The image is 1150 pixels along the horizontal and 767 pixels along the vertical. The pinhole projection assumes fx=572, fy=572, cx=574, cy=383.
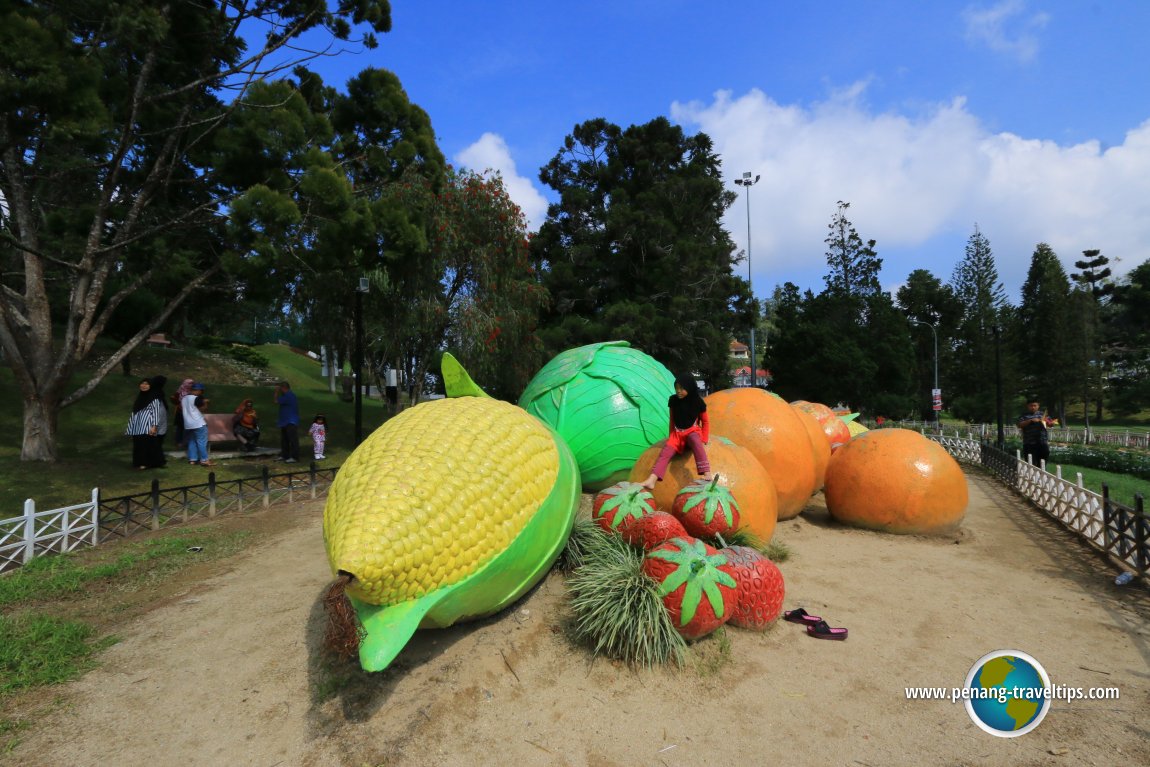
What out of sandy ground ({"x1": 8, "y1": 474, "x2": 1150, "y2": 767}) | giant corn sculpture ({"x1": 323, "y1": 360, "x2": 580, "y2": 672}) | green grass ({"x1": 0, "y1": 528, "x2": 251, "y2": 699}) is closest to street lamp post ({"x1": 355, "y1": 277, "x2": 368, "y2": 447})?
green grass ({"x1": 0, "y1": 528, "x2": 251, "y2": 699})

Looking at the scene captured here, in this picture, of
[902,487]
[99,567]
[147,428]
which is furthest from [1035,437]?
[147,428]

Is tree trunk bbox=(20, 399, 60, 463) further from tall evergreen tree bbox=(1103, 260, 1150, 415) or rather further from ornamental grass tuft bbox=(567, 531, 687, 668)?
tall evergreen tree bbox=(1103, 260, 1150, 415)

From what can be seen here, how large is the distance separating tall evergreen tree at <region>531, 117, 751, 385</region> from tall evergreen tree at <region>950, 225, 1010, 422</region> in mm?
20473

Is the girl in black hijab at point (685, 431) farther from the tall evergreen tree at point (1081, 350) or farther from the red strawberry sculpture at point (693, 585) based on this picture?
the tall evergreen tree at point (1081, 350)

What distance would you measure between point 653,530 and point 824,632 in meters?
1.35

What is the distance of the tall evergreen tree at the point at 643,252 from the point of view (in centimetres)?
2334

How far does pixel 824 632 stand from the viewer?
3980 mm

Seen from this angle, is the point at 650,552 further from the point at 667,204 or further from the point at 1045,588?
the point at 667,204

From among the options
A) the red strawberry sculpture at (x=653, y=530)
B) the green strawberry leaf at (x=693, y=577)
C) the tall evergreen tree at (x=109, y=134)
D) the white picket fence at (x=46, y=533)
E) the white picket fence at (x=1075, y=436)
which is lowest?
the white picket fence at (x=1075, y=436)

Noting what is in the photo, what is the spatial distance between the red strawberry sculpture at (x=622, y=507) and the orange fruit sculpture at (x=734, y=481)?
1.04 ft

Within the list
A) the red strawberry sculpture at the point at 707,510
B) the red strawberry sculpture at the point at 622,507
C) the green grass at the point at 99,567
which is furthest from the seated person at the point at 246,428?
the red strawberry sculpture at the point at 707,510

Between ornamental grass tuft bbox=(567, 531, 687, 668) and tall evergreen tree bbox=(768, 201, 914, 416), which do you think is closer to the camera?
ornamental grass tuft bbox=(567, 531, 687, 668)

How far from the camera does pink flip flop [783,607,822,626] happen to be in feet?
13.5

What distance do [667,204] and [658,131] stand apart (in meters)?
5.03
